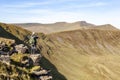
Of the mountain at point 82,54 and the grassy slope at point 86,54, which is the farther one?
the grassy slope at point 86,54

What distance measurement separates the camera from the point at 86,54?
453 feet

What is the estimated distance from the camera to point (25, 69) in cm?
4800

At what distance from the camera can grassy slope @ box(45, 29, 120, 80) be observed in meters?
98.5

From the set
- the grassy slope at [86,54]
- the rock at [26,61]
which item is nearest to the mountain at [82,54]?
the grassy slope at [86,54]

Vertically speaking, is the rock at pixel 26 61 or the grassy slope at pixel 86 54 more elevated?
the rock at pixel 26 61

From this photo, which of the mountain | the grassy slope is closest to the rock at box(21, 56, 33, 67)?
the mountain

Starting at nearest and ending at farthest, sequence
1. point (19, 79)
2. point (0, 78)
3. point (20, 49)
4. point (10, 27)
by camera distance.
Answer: point (0, 78) < point (19, 79) < point (20, 49) < point (10, 27)

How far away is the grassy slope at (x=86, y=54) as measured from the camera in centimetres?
9853

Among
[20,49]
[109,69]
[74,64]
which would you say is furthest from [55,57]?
[20,49]

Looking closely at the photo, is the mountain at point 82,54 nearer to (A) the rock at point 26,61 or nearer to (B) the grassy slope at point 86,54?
(B) the grassy slope at point 86,54

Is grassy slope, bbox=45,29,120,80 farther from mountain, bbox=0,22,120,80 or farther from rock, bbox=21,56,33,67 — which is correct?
rock, bbox=21,56,33,67

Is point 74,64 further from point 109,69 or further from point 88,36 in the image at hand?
point 88,36

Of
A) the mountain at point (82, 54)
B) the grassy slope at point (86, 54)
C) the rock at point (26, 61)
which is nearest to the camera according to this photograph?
the rock at point (26, 61)

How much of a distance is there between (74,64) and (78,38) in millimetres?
59992
